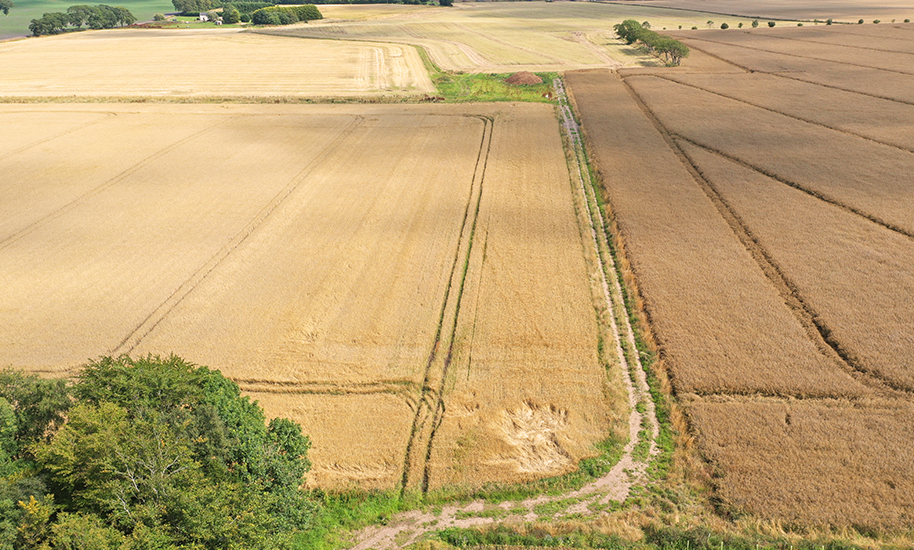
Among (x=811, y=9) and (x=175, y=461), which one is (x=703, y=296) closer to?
(x=175, y=461)

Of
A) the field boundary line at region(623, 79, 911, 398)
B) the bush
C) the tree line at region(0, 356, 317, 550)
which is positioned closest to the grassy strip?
the field boundary line at region(623, 79, 911, 398)

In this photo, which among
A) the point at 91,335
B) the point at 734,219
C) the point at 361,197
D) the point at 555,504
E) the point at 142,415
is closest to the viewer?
the point at 142,415

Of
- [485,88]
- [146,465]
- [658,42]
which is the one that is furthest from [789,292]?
[658,42]

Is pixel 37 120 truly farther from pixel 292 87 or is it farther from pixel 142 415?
pixel 142 415

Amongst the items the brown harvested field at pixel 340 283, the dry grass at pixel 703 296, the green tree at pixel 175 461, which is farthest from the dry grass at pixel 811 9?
the green tree at pixel 175 461

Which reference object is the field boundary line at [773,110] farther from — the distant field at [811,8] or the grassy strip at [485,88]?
the distant field at [811,8]

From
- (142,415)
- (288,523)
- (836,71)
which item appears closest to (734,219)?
(288,523)
